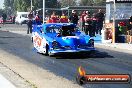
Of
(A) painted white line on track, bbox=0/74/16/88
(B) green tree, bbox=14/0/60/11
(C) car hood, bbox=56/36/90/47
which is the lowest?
(A) painted white line on track, bbox=0/74/16/88

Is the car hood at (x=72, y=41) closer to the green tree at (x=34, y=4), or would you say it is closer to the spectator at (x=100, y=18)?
the spectator at (x=100, y=18)

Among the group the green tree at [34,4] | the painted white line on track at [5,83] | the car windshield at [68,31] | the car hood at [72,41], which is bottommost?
the painted white line on track at [5,83]

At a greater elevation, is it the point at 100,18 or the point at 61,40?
the point at 100,18

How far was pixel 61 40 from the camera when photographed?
61.6 ft

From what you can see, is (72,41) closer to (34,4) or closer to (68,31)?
(68,31)

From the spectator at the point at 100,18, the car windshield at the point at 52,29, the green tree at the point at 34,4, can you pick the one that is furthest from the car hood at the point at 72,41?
the green tree at the point at 34,4

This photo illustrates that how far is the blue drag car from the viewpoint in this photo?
61.2ft

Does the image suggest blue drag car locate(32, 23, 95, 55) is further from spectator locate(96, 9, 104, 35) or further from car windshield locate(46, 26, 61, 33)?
spectator locate(96, 9, 104, 35)

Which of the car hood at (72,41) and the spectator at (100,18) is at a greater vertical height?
the spectator at (100,18)

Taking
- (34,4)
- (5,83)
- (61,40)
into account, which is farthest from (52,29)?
(34,4)

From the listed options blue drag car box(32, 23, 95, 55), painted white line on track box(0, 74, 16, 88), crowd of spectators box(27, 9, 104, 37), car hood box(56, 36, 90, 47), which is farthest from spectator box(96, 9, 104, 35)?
painted white line on track box(0, 74, 16, 88)

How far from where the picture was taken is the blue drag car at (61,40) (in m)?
18.7

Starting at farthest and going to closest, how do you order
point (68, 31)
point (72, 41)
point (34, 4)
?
1. point (34, 4)
2. point (68, 31)
3. point (72, 41)

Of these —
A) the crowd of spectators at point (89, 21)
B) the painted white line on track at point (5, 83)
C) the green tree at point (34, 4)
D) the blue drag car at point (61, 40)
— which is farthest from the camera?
the green tree at point (34, 4)
